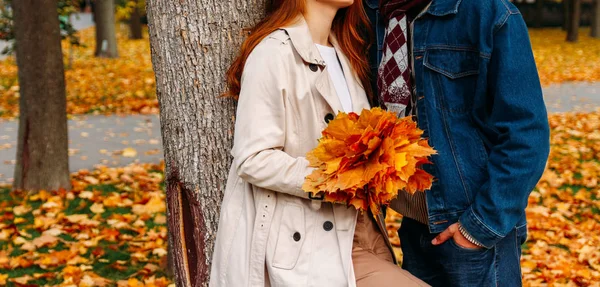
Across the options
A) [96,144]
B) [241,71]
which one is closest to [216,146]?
[241,71]

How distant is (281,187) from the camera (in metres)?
2.26

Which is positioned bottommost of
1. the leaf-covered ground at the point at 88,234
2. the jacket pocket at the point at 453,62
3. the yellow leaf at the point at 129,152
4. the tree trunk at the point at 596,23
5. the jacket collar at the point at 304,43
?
the yellow leaf at the point at 129,152

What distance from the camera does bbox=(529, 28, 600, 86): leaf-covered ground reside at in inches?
639

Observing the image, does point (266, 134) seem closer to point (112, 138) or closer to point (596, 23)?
point (112, 138)

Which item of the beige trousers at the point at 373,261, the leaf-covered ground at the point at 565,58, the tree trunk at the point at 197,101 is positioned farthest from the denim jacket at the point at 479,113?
the leaf-covered ground at the point at 565,58

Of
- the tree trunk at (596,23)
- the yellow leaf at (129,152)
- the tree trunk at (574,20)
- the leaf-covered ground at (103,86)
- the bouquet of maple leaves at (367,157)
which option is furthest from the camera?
the tree trunk at (596,23)

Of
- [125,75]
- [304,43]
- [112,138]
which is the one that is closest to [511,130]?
[304,43]

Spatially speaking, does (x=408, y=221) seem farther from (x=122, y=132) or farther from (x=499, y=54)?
(x=122, y=132)

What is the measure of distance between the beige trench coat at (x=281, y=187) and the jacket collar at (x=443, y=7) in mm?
430

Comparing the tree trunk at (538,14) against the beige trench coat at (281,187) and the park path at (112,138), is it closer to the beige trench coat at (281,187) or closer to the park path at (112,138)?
the park path at (112,138)

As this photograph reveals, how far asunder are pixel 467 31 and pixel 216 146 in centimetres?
107

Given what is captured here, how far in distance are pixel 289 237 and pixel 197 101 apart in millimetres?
740

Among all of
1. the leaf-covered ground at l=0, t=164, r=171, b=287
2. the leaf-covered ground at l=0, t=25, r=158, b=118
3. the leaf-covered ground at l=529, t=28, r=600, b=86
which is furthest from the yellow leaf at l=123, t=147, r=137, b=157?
the leaf-covered ground at l=529, t=28, r=600, b=86

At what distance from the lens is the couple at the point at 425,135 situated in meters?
2.25
